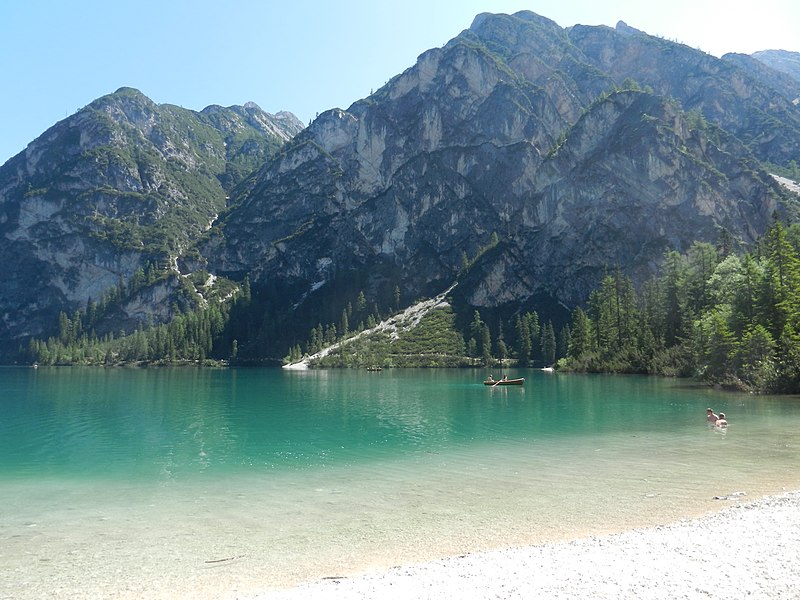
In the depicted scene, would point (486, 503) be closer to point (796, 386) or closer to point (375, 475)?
point (375, 475)

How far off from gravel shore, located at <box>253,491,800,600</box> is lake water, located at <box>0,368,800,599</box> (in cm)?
154

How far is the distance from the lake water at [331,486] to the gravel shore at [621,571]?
1.54 metres

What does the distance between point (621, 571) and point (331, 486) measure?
13933 millimetres

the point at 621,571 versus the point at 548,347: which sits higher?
the point at 548,347

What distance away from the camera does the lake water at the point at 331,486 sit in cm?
1500

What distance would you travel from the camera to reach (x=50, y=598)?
41.4ft

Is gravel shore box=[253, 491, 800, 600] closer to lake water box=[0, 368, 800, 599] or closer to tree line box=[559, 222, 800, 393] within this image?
lake water box=[0, 368, 800, 599]

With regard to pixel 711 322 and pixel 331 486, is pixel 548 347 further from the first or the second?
pixel 331 486

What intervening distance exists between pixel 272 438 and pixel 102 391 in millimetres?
59025

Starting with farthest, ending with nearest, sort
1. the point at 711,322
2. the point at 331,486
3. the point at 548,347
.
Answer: the point at 548,347 → the point at 711,322 → the point at 331,486

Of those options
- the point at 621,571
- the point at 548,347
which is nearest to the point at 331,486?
the point at 621,571

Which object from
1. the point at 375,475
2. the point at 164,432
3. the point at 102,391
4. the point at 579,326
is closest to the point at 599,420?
the point at 375,475

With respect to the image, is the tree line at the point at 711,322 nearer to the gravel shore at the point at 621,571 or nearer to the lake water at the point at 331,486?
the lake water at the point at 331,486

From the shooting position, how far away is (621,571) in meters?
12.2
